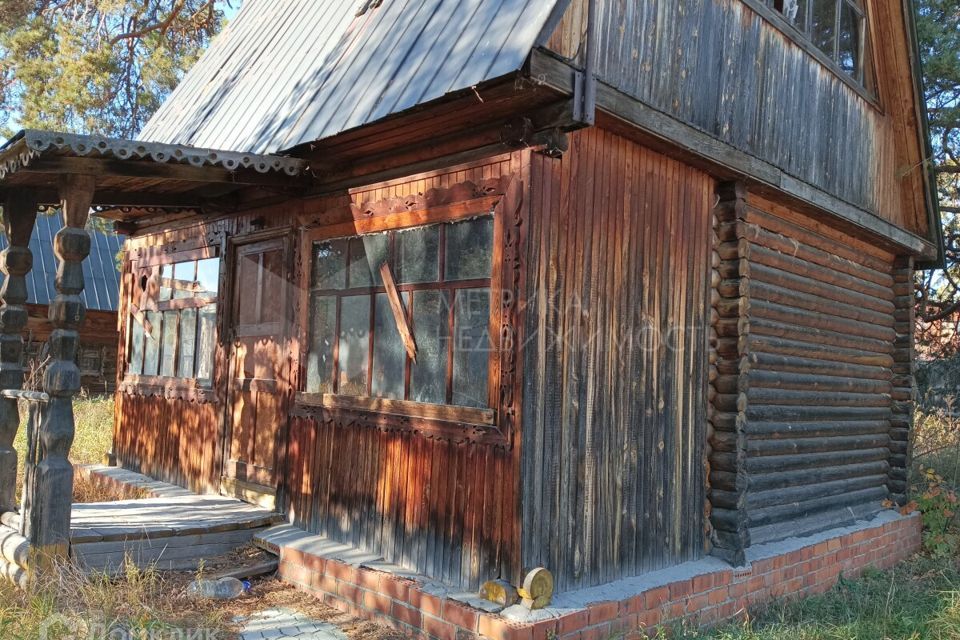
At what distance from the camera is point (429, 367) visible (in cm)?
546

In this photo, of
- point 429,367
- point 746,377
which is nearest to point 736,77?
point 746,377

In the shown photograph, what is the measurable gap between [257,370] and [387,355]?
196 centimetres

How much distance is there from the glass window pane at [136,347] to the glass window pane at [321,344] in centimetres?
341

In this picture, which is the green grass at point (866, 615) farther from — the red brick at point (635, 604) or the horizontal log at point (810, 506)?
the horizontal log at point (810, 506)

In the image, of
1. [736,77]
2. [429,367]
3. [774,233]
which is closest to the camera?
[429,367]

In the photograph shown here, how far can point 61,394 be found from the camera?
5.43 metres

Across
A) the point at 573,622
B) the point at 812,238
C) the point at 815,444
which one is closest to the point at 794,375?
the point at 815,444

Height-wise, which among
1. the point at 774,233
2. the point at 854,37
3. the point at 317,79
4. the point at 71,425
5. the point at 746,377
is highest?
the point at 854,37

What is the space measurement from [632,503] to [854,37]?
598cm

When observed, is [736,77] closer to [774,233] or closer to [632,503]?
[774,233]

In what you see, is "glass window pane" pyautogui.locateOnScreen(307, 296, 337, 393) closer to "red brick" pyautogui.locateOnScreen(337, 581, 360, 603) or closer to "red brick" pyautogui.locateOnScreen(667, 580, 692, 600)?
"red brick" pyautogui.locateOnScreen(337, 581, 360, 603)

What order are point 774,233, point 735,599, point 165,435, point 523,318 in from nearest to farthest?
point 523,318 < point 735,599 < point 774,233 < point 165,435

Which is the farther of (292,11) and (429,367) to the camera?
(292,11)

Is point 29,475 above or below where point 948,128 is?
below
